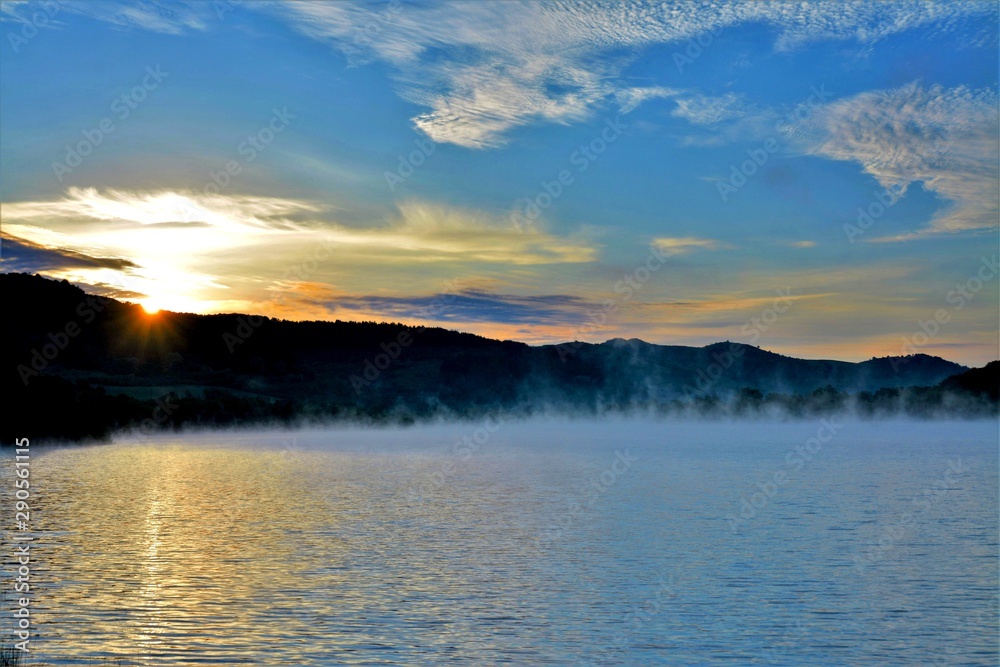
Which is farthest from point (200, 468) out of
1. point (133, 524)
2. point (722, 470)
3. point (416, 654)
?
point (416, 654)

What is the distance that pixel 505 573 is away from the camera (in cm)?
3600

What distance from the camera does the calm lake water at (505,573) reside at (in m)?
25.7

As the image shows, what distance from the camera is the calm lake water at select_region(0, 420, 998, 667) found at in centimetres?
2569

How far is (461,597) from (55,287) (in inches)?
7152
